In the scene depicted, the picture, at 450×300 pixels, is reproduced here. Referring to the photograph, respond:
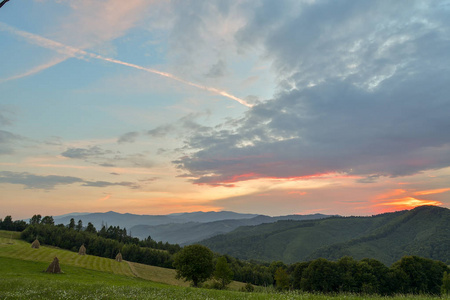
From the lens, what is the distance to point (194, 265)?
7975 cm

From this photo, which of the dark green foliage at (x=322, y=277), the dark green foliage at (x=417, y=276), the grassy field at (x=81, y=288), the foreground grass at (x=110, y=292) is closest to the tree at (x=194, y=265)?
the grassy field at (x=81, y=288)

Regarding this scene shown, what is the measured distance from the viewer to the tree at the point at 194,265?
261 ft

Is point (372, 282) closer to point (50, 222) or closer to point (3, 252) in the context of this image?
point (3, 252)

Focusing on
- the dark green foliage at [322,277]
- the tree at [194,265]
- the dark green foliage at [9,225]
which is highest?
the dark green foliage at [9,225]

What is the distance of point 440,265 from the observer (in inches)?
3932

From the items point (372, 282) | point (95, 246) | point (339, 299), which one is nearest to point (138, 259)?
point (95, 246)

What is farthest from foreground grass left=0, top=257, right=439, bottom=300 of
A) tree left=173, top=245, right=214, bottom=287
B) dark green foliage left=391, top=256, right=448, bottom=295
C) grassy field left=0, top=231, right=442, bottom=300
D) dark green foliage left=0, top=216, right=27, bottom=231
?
dark green foliage left=0, top=216, right=27, bottom=231

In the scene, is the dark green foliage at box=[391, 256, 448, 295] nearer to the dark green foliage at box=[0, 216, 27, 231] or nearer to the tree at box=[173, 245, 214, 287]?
the tree at box=[173, 245, 214, 287]

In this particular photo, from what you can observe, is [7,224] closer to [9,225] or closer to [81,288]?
[9,225]

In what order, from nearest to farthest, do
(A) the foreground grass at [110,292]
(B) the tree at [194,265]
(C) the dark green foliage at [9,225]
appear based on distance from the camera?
1. (A) the foreground grass at [110,292]
2. (B) the tree at [194,265]
3. (C) the dark green foliage at [9,225]

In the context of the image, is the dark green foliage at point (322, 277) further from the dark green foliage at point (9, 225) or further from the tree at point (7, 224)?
the tree at point (7, 224)

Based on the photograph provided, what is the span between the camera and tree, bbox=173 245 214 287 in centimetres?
7962

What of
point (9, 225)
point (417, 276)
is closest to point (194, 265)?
point (417, 276)

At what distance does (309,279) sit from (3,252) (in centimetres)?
12190
